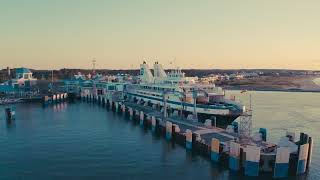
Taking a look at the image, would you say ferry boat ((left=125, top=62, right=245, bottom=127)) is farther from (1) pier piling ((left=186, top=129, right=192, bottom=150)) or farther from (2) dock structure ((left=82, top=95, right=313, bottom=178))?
(1) pier piling ((left=186, top=129, right=192, bottom=150))

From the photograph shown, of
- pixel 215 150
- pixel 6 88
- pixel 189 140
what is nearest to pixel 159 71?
pixel 189 140

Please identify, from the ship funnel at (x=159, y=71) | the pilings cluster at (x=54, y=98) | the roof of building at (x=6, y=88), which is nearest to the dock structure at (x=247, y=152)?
the ship funnel at (x=159, y=71)

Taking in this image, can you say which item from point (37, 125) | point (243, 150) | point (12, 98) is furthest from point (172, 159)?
point (12, 98)

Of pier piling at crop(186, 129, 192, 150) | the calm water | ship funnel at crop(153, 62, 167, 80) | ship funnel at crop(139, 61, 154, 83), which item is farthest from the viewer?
ship funnel at crop(139, 61, 154, 83)

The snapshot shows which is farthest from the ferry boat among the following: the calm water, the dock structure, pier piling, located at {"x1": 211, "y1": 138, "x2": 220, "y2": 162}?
pier piling, located at {"x1": 211, "y1": 138, "x2": 220, "y2": 162}

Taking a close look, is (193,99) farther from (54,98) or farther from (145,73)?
(54,98)

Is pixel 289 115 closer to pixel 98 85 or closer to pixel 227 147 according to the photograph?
pixel 227 147
